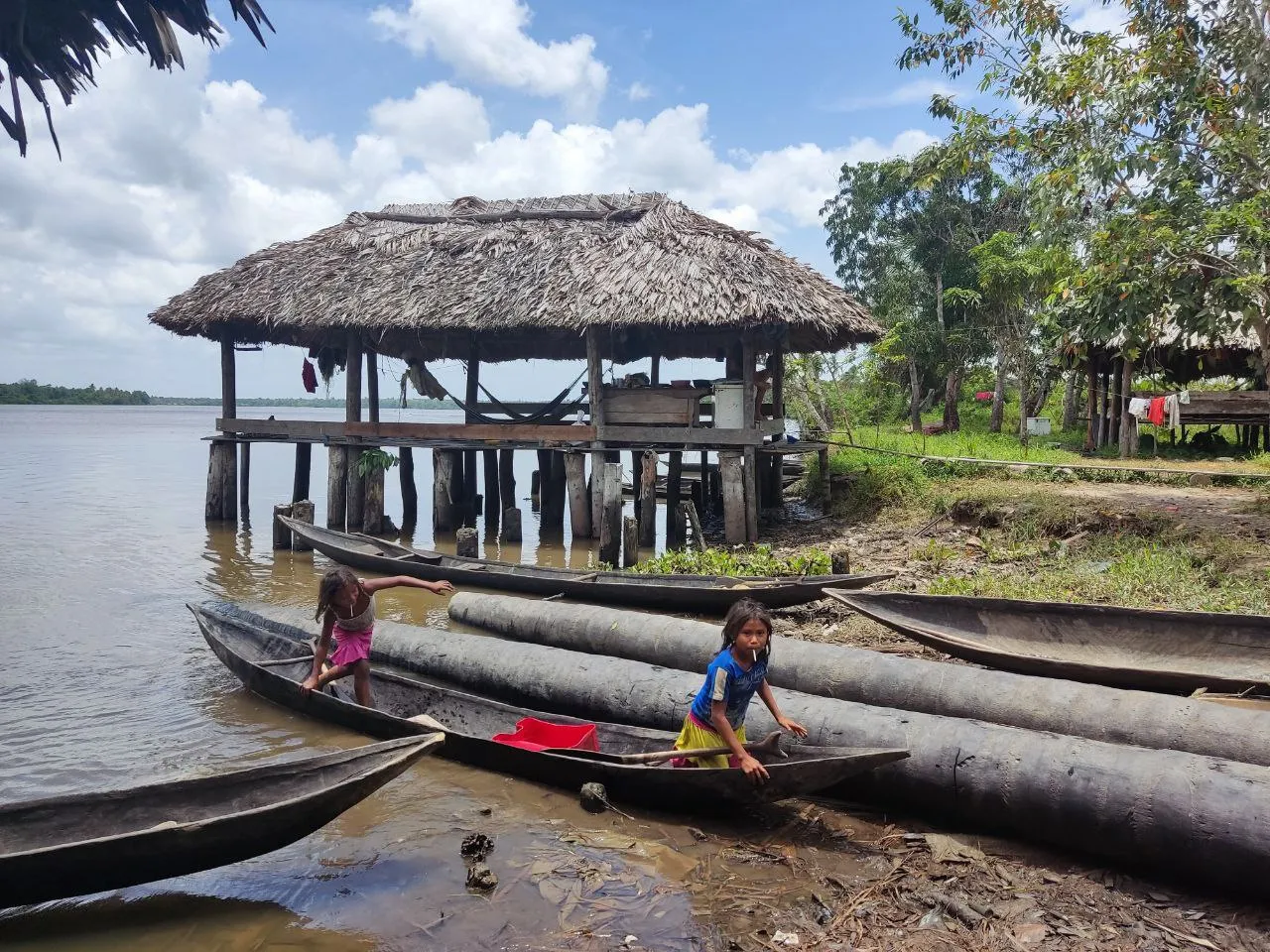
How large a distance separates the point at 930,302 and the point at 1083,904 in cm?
2296

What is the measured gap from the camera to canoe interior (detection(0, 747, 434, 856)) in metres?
3.72

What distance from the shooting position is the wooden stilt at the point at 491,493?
603 inches

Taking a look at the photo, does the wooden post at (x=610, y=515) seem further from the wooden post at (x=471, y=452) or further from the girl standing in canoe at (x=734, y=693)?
the girl standing in canoe at (x=734, y=693)

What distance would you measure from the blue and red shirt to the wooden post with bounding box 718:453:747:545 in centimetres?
770

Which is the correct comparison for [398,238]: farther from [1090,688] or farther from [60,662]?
[1090,688]

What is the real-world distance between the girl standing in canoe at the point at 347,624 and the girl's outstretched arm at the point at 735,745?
7.05ft

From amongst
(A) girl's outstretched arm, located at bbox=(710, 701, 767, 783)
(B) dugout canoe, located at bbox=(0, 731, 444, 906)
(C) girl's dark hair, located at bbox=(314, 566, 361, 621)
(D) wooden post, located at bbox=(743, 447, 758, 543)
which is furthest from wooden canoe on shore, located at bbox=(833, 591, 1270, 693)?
(D) wooden post, located at bbox=(743, 447, 758, 543)

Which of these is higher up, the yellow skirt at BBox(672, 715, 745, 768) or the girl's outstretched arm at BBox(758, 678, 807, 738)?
the girl's outstretched arm at BBox(758, 678, 807, 738)

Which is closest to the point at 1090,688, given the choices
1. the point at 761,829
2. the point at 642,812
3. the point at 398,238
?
the point at 761,829

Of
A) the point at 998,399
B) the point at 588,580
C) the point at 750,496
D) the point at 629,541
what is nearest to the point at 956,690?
the point at 588,580

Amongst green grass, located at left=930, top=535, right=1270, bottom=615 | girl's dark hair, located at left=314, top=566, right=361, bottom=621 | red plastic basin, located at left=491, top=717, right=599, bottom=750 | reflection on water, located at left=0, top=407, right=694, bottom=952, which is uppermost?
girl's dark hair, located at left=314, top=566, right=361, bottom=621

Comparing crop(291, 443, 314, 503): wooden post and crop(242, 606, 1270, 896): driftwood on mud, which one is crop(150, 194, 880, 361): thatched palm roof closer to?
crop(291, 443, 314, 503): wooden post

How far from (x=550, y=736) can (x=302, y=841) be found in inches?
57.6

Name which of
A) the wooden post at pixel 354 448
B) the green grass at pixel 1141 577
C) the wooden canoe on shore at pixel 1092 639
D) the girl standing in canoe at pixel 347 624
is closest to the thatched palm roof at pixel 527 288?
the wooden post at pixel 354 448
